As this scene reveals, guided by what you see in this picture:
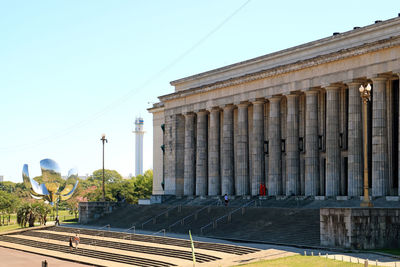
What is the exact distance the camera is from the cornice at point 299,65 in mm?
47250

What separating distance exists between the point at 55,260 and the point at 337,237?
20.8 meters

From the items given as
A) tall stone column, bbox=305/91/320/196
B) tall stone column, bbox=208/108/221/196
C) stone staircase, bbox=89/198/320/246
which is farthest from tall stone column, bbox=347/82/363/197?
tall stone column, bbox=208/108/221/196

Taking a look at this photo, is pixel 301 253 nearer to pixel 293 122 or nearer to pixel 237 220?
pixel 237 220

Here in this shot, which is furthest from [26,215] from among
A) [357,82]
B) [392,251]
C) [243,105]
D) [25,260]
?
[392,251]

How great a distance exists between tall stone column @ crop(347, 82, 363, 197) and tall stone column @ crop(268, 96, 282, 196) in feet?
30.6

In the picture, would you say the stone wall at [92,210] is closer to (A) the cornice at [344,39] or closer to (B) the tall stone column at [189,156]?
(B) the tall stone column at [189,156]

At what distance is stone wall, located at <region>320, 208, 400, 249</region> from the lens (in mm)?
36125

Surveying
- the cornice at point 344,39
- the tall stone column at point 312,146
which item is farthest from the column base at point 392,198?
the cornice at point 344,39

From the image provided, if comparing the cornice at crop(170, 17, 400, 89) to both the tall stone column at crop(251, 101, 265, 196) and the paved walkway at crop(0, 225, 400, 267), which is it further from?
the paved walkway at crop(0, 225, 400, 267)

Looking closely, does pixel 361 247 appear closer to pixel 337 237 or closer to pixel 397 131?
pixel 337 237

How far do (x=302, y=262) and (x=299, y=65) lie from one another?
85.4 ft

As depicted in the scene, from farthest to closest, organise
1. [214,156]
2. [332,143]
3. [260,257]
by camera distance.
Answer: [214,156], [332,143], [260,257]

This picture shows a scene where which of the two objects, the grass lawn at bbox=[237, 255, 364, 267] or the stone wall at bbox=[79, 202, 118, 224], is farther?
the stone wall at bbox=[79, 202, 118, 224]

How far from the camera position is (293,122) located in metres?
56.6
